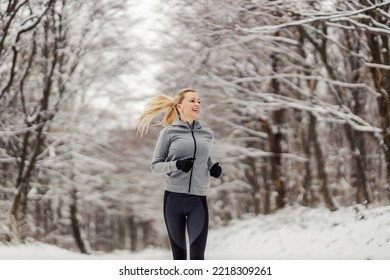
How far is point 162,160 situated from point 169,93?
2.21 m

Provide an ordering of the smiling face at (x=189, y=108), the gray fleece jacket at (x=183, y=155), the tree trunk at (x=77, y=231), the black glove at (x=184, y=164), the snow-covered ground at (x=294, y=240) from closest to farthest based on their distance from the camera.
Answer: the black glove at (x=184, y=164), the gray fleece jacket at (x=183, y=155), the smiling face at (x=189, y=108), the snow-covered ground at (x=294, y=240), the tree trunk at (x=77, y=231)

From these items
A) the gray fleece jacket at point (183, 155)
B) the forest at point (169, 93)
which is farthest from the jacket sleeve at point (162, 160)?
the forest at point (169, 93)

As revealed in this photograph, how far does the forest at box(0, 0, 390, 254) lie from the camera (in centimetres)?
516

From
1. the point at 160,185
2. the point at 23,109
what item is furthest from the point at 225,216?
the point at 23,109

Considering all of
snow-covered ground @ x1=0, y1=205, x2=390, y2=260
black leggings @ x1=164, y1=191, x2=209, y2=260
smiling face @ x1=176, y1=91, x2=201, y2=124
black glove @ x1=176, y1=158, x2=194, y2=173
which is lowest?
snow-covered ground @ x1=0, y1=205, x2=390, y2=260

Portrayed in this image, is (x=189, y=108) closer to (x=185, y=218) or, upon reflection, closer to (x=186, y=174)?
(x=186, y=174)

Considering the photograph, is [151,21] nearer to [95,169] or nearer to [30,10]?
[30,10]

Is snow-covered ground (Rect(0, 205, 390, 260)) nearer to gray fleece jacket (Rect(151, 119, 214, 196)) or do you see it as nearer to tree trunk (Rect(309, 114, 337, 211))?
tree trunk (Rect(309, 114, 337, 211))

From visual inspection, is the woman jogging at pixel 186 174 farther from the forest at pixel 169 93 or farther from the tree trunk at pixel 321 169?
the tree trunk at pixel 321 169

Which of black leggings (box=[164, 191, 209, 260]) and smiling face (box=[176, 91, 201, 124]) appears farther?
smiling face (box=[176, 91, 201, 124])

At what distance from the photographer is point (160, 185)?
559 cm

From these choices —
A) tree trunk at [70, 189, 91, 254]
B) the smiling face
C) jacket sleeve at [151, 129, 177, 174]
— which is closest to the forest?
tree trunk at [70, 189, 91, 254]

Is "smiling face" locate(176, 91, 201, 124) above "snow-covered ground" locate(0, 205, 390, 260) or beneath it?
above

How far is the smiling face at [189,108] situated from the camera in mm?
3404
